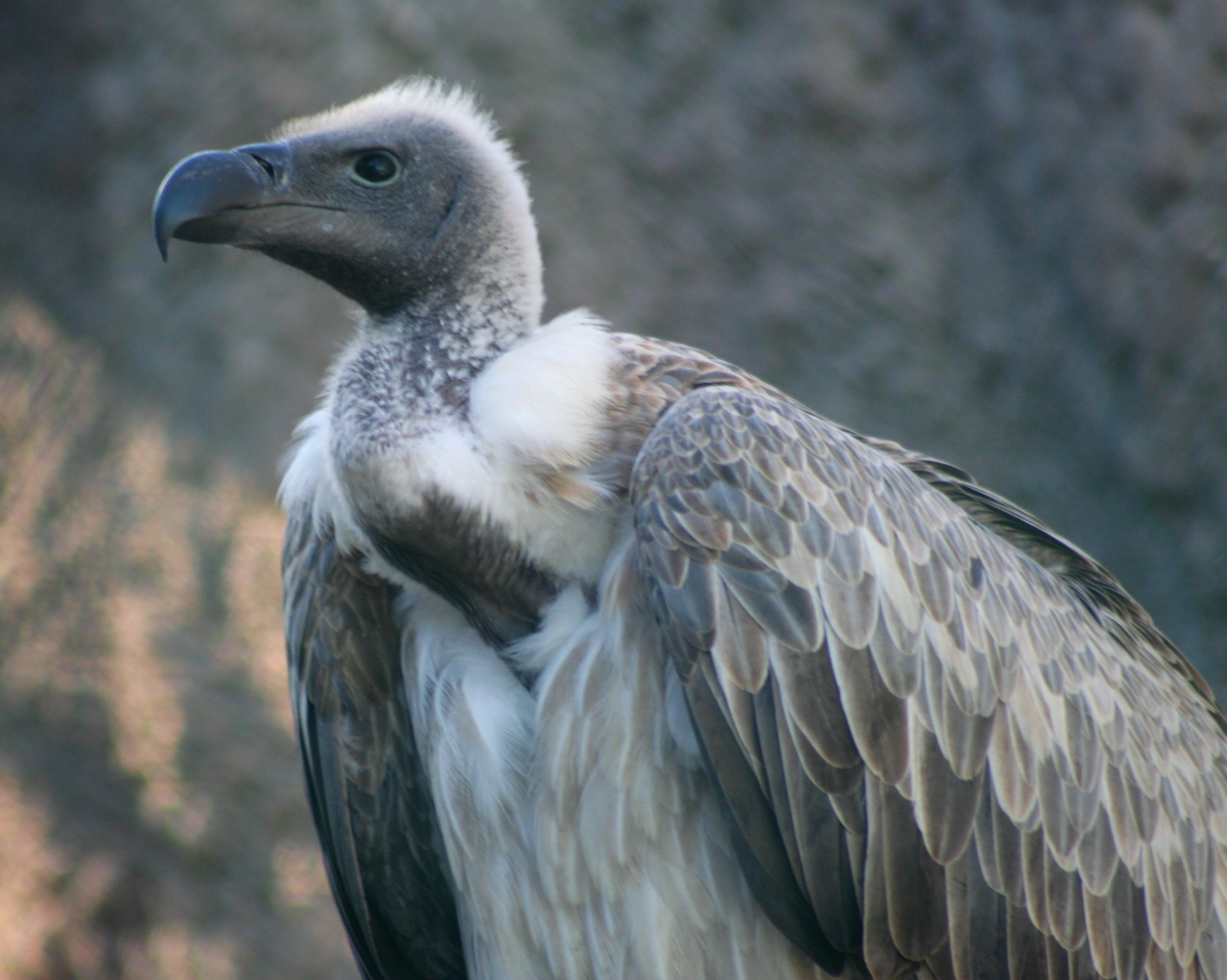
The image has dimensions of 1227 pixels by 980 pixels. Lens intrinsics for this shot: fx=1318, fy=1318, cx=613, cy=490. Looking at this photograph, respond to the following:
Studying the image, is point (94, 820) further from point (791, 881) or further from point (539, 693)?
point (791, 881)

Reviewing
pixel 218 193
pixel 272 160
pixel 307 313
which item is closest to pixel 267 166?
pixel 272 160

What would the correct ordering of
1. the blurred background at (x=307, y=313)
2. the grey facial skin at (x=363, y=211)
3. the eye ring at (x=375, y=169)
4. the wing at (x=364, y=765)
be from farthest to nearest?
the blurred background at (x=307, y=313) < the wing at (x=364, y=765) < the eye ring at (x=375, y=169) < the grey facial skin at (x=363, y=211)

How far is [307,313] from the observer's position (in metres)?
5.20

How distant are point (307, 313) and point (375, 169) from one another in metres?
2.72

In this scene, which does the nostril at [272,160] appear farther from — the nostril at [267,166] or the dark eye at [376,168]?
the dark eye at [376,168]

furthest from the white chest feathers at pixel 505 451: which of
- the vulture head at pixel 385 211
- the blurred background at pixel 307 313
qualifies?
the blurred background at pixel 307 313

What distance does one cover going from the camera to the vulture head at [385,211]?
2.47 metres

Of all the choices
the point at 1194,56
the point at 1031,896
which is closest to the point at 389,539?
the point at 1031,896

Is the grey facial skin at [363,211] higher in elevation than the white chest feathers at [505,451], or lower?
higher

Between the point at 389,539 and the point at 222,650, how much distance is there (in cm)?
298

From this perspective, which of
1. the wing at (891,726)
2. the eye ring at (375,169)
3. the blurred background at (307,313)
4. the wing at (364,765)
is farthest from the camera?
the blurred background at (307,313)

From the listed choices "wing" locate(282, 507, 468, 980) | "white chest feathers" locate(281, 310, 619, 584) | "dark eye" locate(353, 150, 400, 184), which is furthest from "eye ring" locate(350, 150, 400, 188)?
"wing" locate(282, 507, 468, 980)

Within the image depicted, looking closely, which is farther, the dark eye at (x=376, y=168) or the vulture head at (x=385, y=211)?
the dark eye at (x=376, y=168)

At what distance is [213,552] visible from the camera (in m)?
5.14
